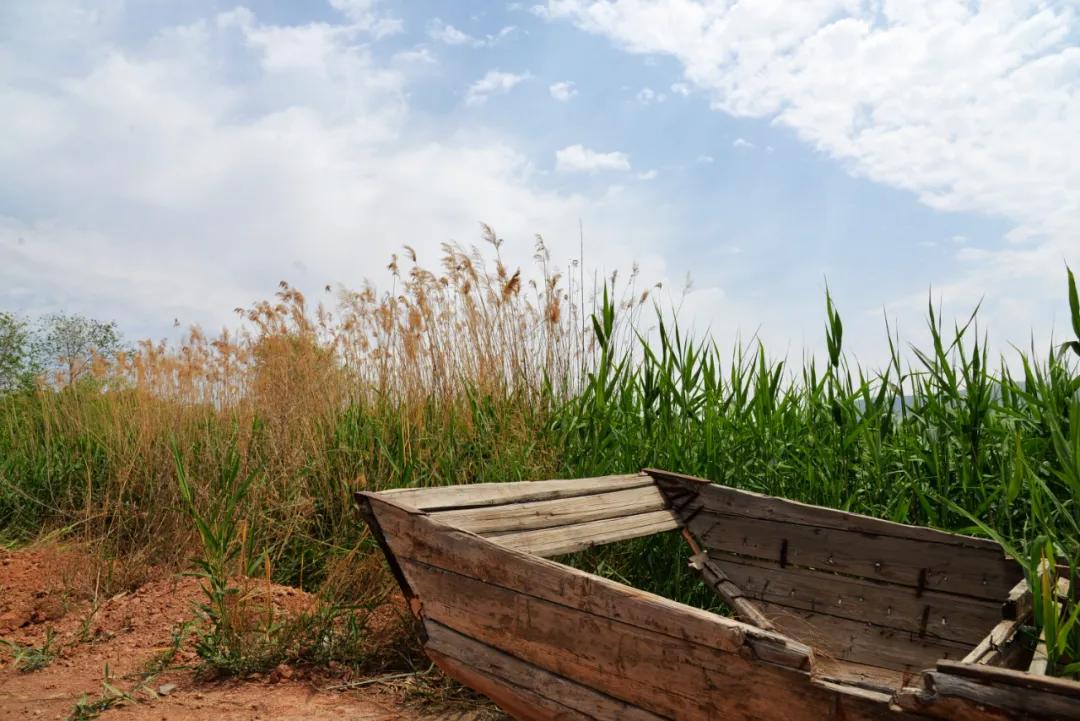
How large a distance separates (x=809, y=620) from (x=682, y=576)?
1.79 feet

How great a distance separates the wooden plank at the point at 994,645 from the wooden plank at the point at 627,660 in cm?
48

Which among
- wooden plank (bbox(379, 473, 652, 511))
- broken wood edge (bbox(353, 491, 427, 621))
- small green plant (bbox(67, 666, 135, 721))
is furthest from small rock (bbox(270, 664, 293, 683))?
wooden plank (bbox(379, 473, 652, 511))

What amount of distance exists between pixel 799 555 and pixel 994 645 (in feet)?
3.56

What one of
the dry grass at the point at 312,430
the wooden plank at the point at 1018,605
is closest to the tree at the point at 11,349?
the dry grass at the point at 312,430

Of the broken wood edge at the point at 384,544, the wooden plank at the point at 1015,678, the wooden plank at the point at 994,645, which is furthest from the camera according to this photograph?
the broken wood edge at the point at 384,544

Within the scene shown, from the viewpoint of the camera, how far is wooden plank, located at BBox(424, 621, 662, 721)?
2062 millimetres

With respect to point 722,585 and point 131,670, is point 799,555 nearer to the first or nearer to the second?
point 722,585

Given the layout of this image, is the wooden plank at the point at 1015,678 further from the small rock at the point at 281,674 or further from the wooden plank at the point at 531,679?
the small rock at the point at 281,674

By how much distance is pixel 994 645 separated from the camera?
2086 millimetres

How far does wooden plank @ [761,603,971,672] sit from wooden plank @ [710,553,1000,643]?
0.08 feet

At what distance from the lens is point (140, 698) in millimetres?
3055

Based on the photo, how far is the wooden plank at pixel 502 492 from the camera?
8.61ft

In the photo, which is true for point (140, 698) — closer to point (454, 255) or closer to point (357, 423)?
point (357, 423)

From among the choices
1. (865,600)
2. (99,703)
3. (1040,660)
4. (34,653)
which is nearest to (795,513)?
(865,600)
